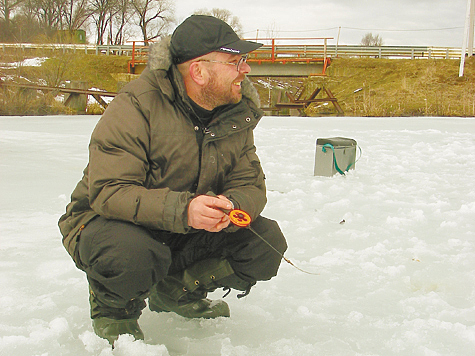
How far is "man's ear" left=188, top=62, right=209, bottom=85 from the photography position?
1.79 meters

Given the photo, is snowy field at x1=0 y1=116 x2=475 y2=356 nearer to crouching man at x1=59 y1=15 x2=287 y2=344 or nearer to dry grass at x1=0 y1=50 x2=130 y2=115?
crouching man at x1=59 y1=15 x2=287 y2=344

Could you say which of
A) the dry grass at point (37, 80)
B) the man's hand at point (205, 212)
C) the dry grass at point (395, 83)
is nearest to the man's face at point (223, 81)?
the man's hand at point (205, 212)

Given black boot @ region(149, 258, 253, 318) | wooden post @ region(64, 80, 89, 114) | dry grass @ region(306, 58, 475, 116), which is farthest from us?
dry grass @ region(306, 58, 475, 116)

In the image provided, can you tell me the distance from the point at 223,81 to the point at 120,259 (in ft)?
2.51

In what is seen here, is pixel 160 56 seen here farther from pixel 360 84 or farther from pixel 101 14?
pixel 101 14

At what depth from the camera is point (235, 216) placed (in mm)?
1669

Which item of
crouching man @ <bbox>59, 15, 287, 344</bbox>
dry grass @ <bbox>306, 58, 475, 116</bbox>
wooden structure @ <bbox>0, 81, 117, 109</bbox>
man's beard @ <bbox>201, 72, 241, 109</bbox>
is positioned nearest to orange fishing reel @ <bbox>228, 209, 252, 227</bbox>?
crouching man @ <bbox>59, 15, 287, 344</bbox>

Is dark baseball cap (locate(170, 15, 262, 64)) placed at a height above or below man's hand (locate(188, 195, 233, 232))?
above

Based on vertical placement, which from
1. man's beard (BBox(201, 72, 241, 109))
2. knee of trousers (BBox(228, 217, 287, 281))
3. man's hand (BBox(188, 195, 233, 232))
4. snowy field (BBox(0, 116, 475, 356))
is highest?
man's beard (BBox(201, 72, 241, 109))

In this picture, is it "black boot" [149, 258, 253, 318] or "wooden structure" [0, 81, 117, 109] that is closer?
"black boot" [149, 258, 253, 318]

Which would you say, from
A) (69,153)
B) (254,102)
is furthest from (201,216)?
(69,153)

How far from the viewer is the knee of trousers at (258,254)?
6.01 ft

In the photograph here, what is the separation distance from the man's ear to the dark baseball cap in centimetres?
3

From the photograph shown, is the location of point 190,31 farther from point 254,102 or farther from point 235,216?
point 235,216
